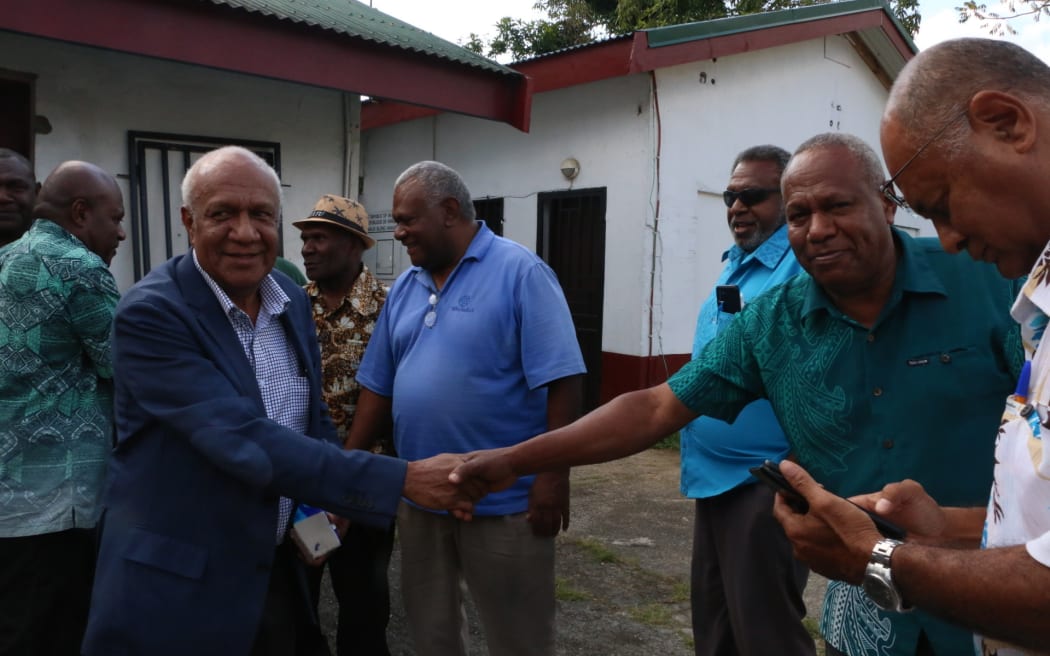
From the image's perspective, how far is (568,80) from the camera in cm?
820

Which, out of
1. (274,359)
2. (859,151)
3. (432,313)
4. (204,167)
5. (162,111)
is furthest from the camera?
(162,111)

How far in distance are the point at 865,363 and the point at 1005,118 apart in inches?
27.2

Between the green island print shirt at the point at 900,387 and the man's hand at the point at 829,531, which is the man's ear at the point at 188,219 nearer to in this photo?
the green island print shirt at the point at 900,387

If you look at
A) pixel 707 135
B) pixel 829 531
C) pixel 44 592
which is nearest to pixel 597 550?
pixel 44 592

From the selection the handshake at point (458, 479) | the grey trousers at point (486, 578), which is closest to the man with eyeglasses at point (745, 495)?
A: the grey trousers at point (486, 578)

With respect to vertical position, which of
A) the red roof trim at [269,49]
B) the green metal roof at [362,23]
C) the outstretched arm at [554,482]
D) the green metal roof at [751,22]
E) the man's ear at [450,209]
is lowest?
the outstretched arm at [554,482]

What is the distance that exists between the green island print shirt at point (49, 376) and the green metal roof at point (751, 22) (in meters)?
6.15

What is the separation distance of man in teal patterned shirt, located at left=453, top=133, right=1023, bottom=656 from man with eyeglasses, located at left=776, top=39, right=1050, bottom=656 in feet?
1.06

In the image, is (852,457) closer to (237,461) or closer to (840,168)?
(840,168)

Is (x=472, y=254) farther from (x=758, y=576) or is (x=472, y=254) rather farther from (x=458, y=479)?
(x=758, y=576)

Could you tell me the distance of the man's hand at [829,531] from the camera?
139 cm

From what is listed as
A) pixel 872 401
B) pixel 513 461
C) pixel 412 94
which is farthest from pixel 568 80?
pixel 872 401

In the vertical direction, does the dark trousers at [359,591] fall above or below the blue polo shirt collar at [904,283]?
below

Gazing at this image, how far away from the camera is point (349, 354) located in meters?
3.44
